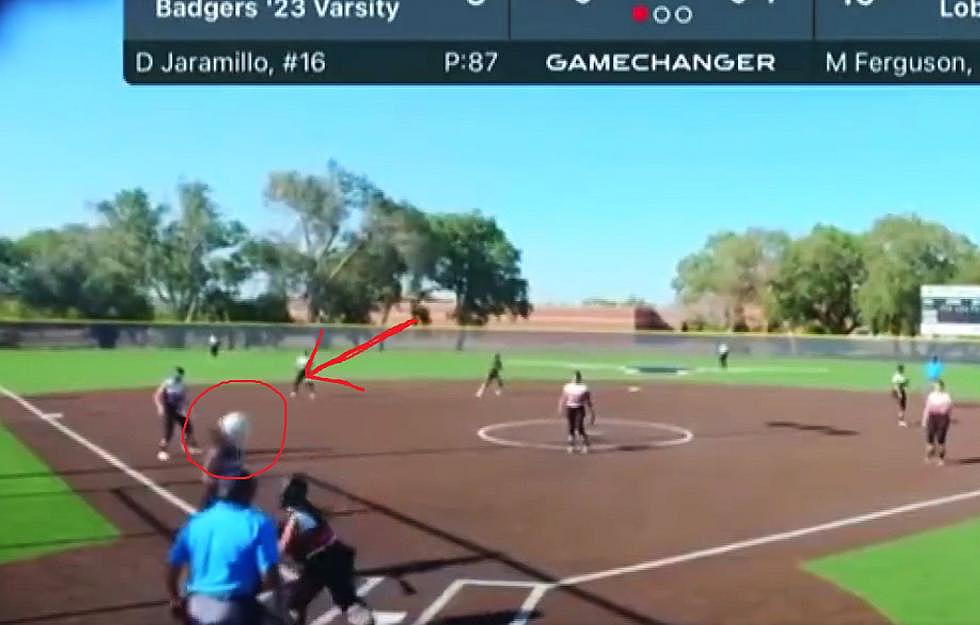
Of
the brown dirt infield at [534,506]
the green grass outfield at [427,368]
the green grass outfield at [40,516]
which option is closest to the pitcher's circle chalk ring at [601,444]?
the brown dirt infield at [534,506]

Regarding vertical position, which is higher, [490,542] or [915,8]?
[915,8]

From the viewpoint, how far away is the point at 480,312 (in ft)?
121

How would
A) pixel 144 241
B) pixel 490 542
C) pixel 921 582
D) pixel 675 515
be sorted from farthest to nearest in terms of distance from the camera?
pixel 144 241 → pixel 675 515 → pixel 490 542 → pixel 921 582

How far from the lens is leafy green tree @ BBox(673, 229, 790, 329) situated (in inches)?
2301

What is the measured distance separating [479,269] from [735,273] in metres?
31.8

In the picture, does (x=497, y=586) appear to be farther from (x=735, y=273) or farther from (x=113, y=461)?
(x=735, y=273)

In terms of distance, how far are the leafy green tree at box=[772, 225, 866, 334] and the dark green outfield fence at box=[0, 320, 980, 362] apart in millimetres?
1426

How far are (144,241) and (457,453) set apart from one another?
26.9 metres

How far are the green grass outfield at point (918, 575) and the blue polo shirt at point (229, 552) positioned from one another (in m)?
6.06

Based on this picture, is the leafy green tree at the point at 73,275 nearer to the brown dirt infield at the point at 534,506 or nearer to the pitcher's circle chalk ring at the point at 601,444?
the brown dirt infield at the point at 534,506

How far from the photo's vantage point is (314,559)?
25.2ft

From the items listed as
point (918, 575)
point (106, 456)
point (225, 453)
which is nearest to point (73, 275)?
point (106, 456)

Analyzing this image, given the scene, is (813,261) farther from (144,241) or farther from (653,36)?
(653,36)

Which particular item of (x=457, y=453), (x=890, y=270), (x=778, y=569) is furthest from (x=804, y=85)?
(x=890, y=270)
